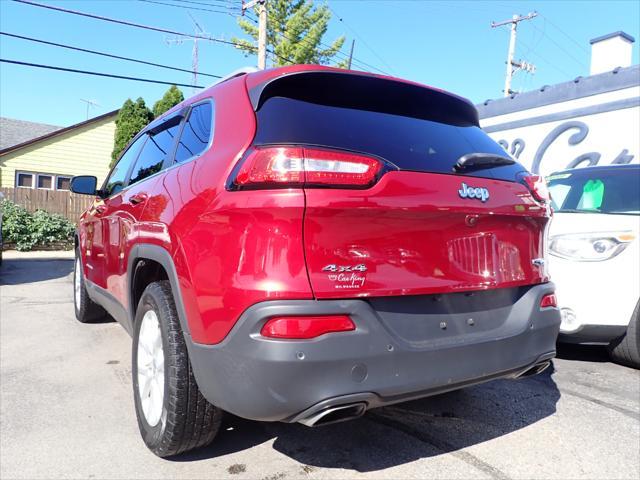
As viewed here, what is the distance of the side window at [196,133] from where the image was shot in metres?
2.50

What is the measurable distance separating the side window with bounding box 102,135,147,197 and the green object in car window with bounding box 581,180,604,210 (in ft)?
13.3

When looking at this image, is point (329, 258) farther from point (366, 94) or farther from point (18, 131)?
point (18, 131)

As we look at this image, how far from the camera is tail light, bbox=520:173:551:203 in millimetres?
2604

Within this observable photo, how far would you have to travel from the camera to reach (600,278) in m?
3.87

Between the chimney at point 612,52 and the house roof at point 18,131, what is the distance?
868 inches

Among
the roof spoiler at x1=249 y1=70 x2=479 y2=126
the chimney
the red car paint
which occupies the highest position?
the chimney

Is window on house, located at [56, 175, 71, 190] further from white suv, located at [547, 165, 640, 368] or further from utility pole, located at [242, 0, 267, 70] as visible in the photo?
white suv, located at [547, 165, 640, 368]

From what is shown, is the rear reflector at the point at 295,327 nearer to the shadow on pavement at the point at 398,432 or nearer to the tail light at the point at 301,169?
the tail light at the point at 301,169

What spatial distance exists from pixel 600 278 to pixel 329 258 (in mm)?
2844

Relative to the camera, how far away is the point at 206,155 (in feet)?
7.66

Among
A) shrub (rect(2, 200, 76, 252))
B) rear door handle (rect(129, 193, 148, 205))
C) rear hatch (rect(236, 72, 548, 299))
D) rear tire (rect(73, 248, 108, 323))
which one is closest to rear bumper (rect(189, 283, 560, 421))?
rear hatch (rect(236, 72, 548, 299))

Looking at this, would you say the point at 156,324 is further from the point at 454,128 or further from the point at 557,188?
the point at 557,188

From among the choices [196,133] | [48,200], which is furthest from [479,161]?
[48,200]

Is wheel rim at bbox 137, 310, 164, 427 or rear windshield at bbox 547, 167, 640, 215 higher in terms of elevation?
rear windshield at bbox 547, 167, 640, 215
